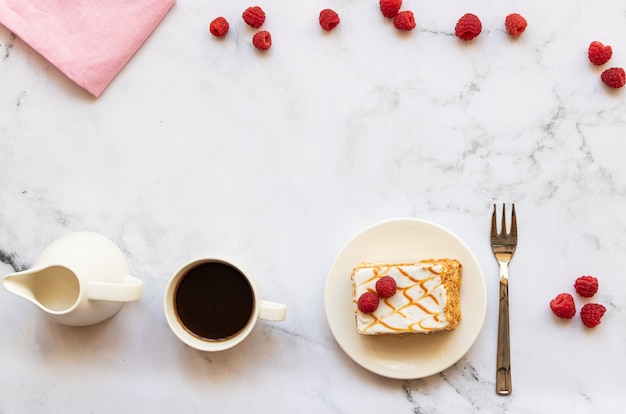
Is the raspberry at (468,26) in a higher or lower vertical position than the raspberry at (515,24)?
lower

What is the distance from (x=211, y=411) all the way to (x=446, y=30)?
846 millimetres

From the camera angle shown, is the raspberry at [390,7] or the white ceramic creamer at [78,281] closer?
the white ceramic creamer at [78,281]

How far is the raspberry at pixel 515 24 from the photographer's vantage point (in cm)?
144

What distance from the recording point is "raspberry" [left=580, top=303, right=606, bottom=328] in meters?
1.41

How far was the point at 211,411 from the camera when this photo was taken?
1484 millimetres

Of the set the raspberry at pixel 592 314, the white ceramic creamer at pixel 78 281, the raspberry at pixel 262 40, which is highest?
the raspberry at pixel 592 314

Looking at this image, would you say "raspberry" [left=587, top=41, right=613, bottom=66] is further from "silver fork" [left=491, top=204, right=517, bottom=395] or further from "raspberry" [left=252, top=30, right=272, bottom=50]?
"raspberry" [left=252, top=30, right=272, bottom=50]

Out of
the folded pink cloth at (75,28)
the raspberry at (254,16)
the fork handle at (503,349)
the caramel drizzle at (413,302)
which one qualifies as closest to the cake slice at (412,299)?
the caramel drizzle at (413,302)

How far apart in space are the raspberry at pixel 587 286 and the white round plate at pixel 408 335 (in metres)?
0.19

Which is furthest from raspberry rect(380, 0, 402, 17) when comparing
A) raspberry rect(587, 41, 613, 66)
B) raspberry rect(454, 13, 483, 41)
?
raspberry rect(587, 41, 613, 66)

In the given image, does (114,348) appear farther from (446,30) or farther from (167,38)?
(446,30)

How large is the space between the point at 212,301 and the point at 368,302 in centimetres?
28

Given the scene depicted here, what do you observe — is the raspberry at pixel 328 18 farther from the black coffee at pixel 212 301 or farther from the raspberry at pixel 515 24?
the black coffee at pixel 212 301

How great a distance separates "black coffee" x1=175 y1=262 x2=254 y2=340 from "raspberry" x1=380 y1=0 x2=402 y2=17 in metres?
0.56
